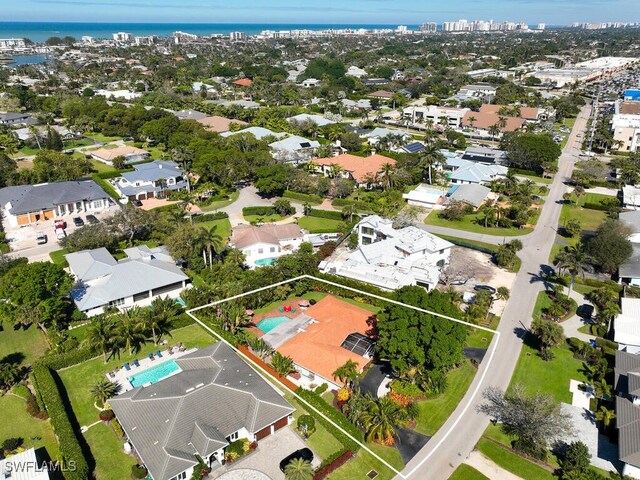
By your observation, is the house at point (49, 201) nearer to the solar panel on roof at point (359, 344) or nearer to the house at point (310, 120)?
the solar panel on roof at point (359, 344)

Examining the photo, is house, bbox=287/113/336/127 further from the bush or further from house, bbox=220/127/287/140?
the bush

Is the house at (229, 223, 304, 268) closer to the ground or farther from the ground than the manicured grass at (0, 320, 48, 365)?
farther from the ground

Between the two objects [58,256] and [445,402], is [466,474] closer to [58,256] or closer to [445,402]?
[445,402]

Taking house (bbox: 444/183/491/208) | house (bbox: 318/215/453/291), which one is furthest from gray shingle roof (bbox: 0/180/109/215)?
house (bbox: 444/183/491/208)

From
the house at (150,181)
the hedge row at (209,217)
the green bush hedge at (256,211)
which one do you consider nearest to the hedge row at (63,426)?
the hedge row at (209,217)

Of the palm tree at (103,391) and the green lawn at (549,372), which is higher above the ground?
the palm tree at (103,391)

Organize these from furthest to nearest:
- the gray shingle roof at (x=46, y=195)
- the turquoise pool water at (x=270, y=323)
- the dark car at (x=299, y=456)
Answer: the gray shingle roof at (x=46, y=195)
the turquoise pool water at (x=270, y=323)
the dark car at (x=299, y=456)
